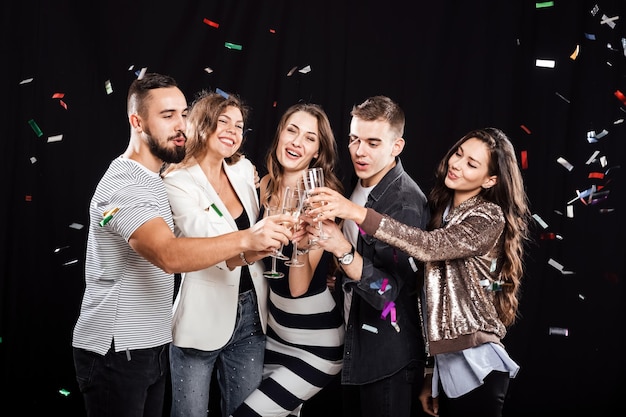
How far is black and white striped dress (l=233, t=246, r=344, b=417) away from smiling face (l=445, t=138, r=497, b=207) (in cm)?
58

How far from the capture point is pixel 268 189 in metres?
3.08

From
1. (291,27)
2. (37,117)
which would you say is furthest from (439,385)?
(37,117)

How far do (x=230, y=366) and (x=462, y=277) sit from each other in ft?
3.27

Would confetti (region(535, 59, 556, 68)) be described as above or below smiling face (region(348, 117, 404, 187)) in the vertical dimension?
above

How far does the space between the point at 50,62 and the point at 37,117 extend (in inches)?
12.4

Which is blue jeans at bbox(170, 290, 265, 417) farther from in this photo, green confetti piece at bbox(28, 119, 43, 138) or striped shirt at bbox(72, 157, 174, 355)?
green confetti piece at bbox(28, 119, 43, 138)

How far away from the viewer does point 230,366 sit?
283 centimetres

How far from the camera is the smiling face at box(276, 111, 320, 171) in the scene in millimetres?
2934

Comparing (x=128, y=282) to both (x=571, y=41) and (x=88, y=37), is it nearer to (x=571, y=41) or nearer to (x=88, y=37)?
(x=88, y=37)

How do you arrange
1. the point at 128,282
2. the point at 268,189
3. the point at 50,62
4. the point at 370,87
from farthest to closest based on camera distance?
the point at 370,87, the point at 50,62, the point at 268,189, the point at 128,282

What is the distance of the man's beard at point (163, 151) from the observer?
2.41 metres

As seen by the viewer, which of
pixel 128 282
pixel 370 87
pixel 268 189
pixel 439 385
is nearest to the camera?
pixel 128 282

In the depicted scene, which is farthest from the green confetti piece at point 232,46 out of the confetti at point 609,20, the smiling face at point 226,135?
the confetti at point 609,20

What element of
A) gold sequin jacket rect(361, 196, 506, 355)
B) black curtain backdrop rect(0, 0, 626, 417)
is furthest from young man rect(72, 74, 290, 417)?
black curtain backdrop rect(0, 0, 626, 417)
